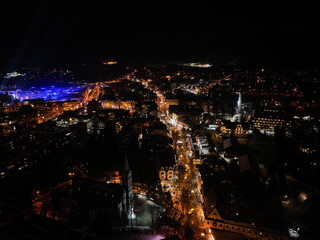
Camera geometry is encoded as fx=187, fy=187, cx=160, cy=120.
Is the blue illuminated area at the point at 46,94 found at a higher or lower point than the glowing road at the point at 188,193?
higher

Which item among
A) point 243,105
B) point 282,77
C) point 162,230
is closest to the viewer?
point 162,230

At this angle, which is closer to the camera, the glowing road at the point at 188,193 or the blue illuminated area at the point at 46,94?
the glowing road at the point at 188,193

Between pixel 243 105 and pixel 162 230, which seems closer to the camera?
pixel 162 230

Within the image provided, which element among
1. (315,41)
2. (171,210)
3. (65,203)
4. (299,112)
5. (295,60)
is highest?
(315,41)

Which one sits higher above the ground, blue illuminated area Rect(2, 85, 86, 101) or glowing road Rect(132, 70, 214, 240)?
blue illuminated area Rect(2, 85, 86, 101)

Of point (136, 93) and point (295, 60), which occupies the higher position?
point (295, 60)

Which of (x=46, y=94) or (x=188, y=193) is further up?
(x=46, y=94)

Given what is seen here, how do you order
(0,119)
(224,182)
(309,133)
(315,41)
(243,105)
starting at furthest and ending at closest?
(315,41), (243,105), (0,119), (309,133), (224,182)

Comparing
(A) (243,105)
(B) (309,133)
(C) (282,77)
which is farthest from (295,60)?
(B) (309,133)

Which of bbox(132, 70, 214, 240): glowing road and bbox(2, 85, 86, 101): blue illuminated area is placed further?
bbox(2, 85, 86, 101): blue illuminated area

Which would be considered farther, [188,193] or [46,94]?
[46,94]

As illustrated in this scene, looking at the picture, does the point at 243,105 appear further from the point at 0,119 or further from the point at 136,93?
the point at 0,119
